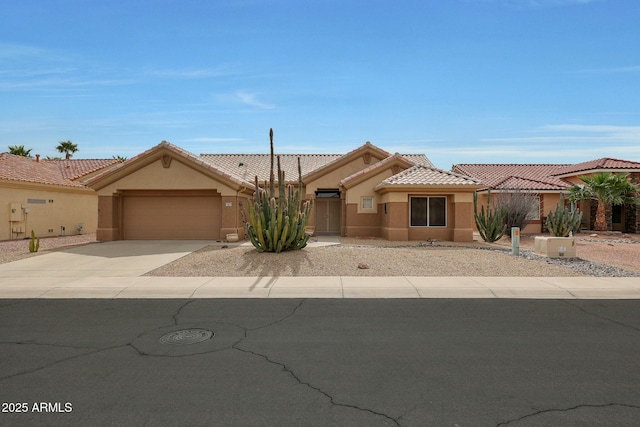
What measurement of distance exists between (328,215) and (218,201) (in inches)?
317

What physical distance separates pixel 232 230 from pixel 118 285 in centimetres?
994

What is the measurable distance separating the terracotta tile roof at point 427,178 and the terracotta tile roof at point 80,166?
70.4 feet

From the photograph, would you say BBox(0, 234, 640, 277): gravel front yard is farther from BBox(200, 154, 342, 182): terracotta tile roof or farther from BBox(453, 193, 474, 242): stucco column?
BBox(200, 154, 342, 182): terracotta tile roof

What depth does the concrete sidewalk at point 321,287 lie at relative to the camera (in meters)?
8.43

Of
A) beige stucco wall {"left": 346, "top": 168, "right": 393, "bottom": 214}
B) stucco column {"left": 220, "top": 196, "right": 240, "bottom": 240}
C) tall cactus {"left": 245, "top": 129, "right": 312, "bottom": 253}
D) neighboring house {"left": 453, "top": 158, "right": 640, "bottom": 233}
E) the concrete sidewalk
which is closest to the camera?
the concrete sidewalk

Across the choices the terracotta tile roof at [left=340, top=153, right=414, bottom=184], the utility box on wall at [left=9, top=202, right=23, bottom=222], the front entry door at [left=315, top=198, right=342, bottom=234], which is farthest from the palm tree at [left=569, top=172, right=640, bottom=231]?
the utility box on wall at [left=9, top=202, right=23, bottom=222]

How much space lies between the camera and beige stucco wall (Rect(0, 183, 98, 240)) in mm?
20844

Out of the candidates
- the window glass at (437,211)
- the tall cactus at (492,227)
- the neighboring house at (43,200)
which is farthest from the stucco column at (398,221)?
the neighboring house at (43,200)

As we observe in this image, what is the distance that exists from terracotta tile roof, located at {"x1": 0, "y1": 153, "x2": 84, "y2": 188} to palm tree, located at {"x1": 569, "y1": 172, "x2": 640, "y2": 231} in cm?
3241
